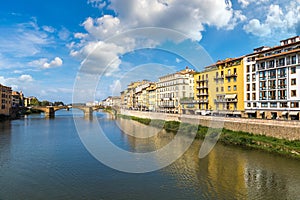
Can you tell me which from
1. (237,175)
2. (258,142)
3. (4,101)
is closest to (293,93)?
(258,142)

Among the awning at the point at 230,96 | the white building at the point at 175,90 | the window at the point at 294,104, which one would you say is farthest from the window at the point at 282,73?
the white building at the point at 175,90

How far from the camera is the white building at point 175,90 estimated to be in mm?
36344

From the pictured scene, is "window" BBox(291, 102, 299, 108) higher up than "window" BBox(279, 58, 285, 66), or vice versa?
"window" BBox(279, 58, 285, 66)

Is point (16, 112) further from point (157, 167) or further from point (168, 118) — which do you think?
point (157, 167)

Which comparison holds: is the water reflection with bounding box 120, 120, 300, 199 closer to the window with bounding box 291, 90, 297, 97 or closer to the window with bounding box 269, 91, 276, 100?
the window with bounding box 291, 90, 297, 97

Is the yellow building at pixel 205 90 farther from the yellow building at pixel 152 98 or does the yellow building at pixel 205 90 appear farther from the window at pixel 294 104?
the yellow building at pixel 152 98

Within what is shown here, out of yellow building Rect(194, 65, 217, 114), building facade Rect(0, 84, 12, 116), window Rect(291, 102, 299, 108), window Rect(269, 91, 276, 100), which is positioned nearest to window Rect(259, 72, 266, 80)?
window Rect(269, 91, 276, 100)

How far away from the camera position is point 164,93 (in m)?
41.2

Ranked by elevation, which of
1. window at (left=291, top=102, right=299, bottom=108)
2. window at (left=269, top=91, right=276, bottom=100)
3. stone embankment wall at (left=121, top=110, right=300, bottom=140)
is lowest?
stone embankment wall at (left=121, top=110, right=300, bottom=140)

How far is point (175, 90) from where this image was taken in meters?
37.1

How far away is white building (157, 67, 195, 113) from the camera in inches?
1431

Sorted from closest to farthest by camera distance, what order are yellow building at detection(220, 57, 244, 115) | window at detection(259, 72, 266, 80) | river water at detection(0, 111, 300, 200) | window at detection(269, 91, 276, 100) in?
river water at detection(0, 111, 300, 200) → window at detection(269, 91, 276, 100) → window at detection(259, 72, 266, 80) → yellow building at detection(220, 57, 244, 115)

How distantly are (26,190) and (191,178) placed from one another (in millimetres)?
6889

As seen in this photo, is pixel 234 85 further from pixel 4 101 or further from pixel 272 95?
pixel 4 101
